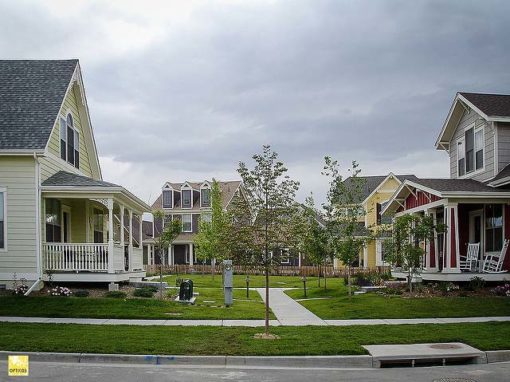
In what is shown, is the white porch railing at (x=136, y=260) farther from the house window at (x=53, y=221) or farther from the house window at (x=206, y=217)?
the house window at (x=206, y=217)

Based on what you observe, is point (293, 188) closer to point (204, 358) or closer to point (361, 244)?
point (204, 358)

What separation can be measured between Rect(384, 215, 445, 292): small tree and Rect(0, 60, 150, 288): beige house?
32.2 ft

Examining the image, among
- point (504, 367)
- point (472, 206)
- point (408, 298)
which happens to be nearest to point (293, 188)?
point (504, 367)

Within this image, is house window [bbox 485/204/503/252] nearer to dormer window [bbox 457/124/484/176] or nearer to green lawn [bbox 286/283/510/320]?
dormer window [bbox 457/124/484/176]

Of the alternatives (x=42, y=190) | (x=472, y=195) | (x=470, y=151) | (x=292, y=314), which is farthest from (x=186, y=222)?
(x=292, y=314)

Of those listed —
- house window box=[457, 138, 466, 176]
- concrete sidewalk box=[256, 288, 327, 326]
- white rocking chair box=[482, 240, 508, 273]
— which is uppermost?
house window box=[457, 138, 466, 176]

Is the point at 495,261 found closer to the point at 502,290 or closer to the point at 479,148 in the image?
the point at 502,290

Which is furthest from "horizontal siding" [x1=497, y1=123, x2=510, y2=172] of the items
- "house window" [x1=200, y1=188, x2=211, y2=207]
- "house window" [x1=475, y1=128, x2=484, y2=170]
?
"house window" [x1=200, y1=188, x2=211, y2=207]

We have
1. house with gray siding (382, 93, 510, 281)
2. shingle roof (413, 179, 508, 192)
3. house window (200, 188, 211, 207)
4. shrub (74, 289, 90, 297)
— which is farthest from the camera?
house window (200, 188, 211, 207)

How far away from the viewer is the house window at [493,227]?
2259 centimetres

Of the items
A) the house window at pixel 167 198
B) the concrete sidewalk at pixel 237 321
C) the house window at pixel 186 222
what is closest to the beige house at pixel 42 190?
the concrete sidewalk at pixel 237 321

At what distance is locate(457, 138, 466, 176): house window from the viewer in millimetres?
26553

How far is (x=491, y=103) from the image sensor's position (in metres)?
24.7

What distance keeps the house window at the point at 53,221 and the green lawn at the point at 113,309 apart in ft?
13.8
